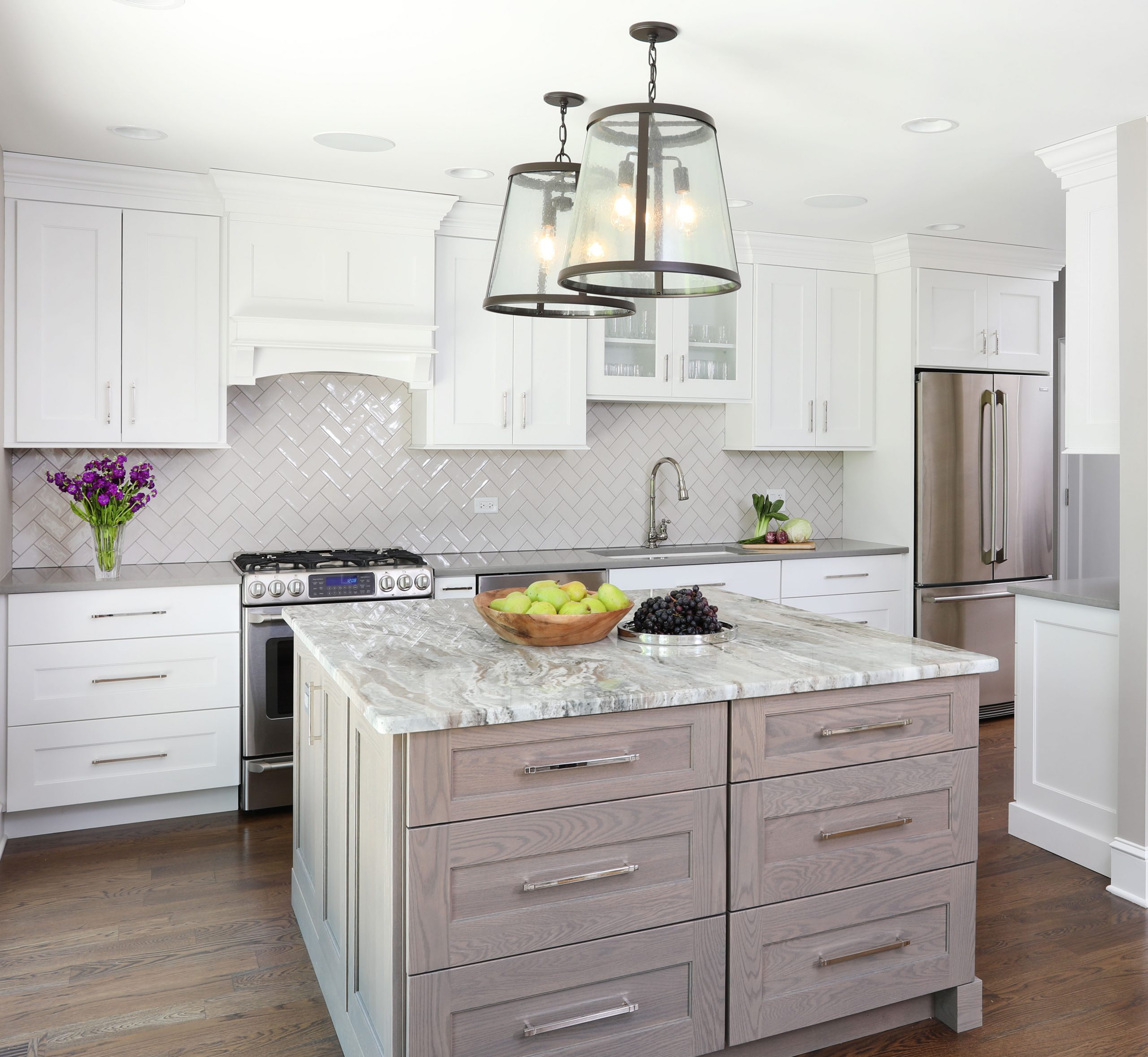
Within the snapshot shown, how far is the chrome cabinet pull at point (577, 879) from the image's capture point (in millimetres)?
1916

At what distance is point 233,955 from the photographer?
2750 mm

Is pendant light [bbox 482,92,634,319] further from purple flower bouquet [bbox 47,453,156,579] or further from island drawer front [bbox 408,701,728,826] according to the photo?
purple flower bouquet [bbox 47,453,156,579]

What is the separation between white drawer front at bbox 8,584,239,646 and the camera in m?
3.54

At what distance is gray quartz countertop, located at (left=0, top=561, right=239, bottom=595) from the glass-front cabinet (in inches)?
73.3

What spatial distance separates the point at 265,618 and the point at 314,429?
3.53 ft

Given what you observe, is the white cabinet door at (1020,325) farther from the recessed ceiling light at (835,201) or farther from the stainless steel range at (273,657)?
the stainless steel range at (273,657)

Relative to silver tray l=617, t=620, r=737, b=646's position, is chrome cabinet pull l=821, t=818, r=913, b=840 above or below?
below

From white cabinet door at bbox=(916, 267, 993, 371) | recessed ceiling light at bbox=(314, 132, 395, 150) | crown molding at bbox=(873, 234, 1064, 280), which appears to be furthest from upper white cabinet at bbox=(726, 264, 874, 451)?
recessed ceiling light at bbox=(314, 132, 395, 150)

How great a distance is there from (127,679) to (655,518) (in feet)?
8.67

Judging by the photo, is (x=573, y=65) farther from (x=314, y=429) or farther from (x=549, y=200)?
(x=314, y=429)

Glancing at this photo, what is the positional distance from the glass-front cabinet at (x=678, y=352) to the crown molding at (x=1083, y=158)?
5.11ft

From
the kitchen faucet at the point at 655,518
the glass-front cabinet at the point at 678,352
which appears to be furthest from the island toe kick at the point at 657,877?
the kitchen faucet at the point at 655,518

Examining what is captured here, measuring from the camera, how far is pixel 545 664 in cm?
221

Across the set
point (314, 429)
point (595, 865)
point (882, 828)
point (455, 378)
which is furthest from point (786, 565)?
point (595, 865)
